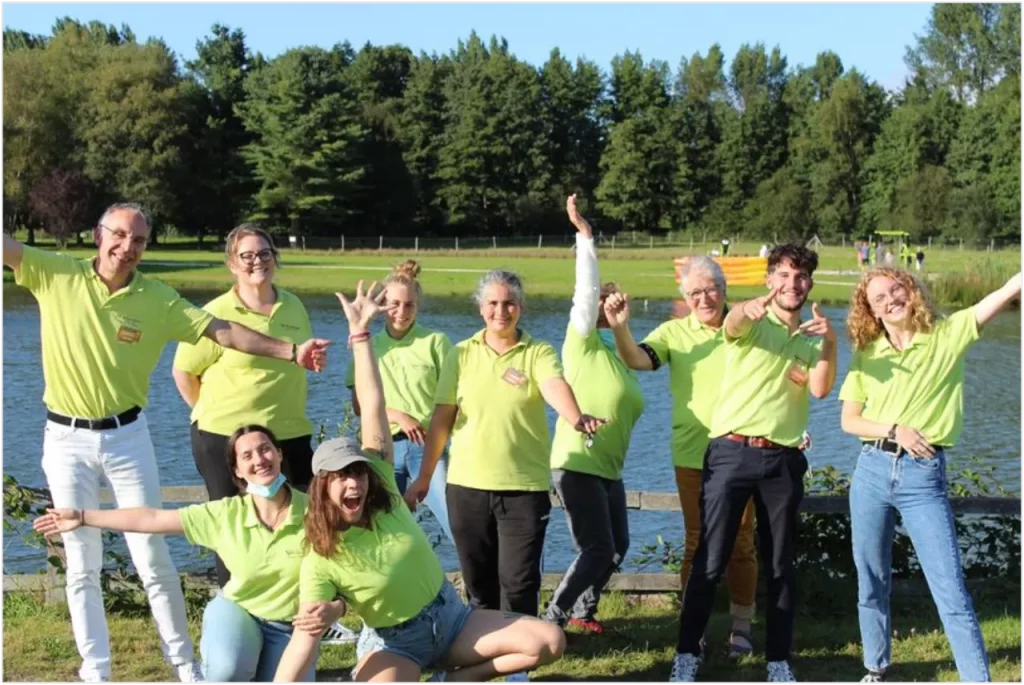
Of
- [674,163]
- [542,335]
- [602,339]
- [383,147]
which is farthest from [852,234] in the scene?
[602,339]

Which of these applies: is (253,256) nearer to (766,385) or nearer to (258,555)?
(258,555)

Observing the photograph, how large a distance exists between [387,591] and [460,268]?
44354mm

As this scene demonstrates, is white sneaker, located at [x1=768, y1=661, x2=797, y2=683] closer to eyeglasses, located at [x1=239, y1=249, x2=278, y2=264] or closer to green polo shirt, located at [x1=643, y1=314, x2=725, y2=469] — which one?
green polo shirt, located at [x1=643, y1=314, x2=725, y2=469]

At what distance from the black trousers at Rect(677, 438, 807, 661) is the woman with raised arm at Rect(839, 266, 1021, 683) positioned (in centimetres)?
31

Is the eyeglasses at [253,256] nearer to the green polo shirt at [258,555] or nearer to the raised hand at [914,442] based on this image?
the green polo shirt at [258,555]

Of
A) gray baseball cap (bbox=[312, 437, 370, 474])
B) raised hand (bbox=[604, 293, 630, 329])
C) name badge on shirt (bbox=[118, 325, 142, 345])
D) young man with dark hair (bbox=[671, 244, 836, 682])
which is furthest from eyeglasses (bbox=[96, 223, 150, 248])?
young man with dark hair (bbox=[671, 244, 836, 682])

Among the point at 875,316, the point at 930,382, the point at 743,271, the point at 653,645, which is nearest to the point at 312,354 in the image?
the point at 653,645

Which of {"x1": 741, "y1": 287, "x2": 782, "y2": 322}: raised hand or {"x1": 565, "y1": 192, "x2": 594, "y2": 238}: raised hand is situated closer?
{"x1": 741, "y1": 287, "x2": 782, "y2": 322}: raised hand

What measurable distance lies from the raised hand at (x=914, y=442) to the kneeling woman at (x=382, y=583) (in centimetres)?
175

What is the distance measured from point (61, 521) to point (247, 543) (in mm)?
747

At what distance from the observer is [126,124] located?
56.6 meters

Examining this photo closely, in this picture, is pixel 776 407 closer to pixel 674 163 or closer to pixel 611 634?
pixel 611 634

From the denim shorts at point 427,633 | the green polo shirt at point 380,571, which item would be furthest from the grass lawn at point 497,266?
the green polo shirt at point 380,571

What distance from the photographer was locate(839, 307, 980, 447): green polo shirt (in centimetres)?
530
